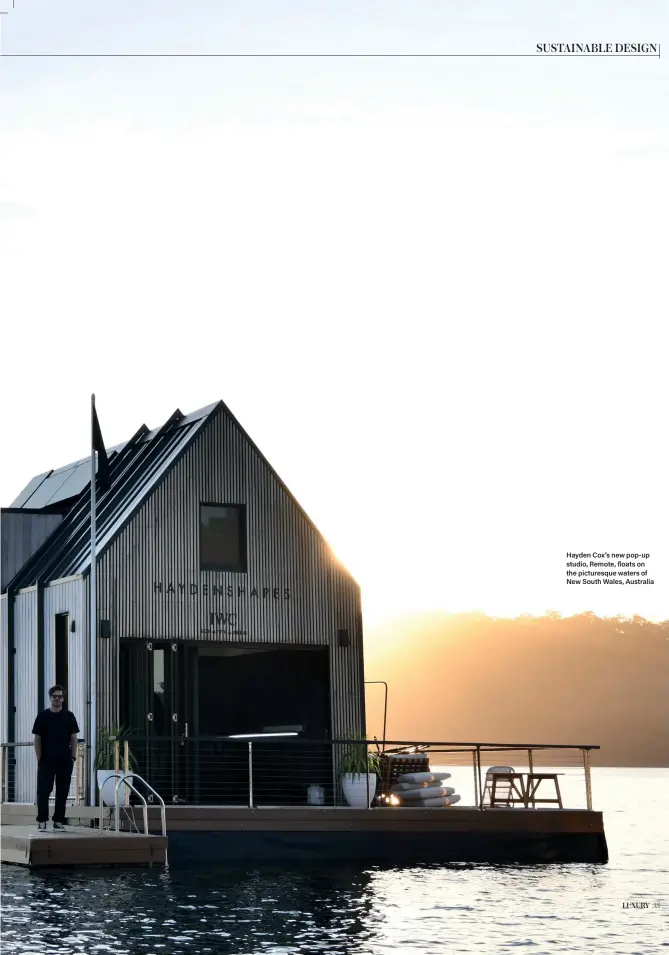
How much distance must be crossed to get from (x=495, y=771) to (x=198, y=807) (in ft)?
15.3

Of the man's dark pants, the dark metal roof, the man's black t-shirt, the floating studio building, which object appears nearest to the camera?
the man's dark pants

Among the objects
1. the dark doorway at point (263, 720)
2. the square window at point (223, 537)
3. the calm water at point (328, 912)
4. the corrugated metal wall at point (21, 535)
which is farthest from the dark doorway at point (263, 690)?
the corrugated metal wall at point (21, 535)

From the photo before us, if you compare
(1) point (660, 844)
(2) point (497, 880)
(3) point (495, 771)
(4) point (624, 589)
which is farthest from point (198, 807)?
(1) point (660, 844)

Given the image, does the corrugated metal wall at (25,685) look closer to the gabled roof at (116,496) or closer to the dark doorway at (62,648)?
the gabled roof at (116,496)

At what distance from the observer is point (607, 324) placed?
964cm

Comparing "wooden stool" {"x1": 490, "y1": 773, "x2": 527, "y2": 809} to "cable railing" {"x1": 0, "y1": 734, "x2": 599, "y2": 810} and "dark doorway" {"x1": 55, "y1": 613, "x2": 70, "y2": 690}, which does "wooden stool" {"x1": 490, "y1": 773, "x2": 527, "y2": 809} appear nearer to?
"cable railing" {"x1": 0, "y1": 734, "x2": 599, "y2": 810}

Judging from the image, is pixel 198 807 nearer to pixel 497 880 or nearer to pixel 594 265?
pixel 497 880

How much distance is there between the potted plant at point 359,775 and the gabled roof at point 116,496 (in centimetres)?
417

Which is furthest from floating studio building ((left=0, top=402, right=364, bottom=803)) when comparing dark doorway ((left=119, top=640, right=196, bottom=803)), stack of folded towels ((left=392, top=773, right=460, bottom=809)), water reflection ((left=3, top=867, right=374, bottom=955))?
water reflection ((left=3, top=867, right=374, bottom=955))

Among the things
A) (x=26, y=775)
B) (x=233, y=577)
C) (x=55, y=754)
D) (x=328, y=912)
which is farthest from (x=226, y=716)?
(x=328, y=912)

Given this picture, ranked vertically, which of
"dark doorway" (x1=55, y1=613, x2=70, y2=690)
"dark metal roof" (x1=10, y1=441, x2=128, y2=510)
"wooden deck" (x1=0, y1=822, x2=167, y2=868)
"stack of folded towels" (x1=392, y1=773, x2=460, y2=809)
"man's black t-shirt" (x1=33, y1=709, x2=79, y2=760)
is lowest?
"wooden deck" (x1=0, y1=822, x2=167, y2=868)

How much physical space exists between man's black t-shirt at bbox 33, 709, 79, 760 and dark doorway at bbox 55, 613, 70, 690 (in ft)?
10.3

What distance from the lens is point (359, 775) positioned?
17.0 m

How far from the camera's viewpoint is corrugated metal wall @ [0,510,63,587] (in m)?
19.8
